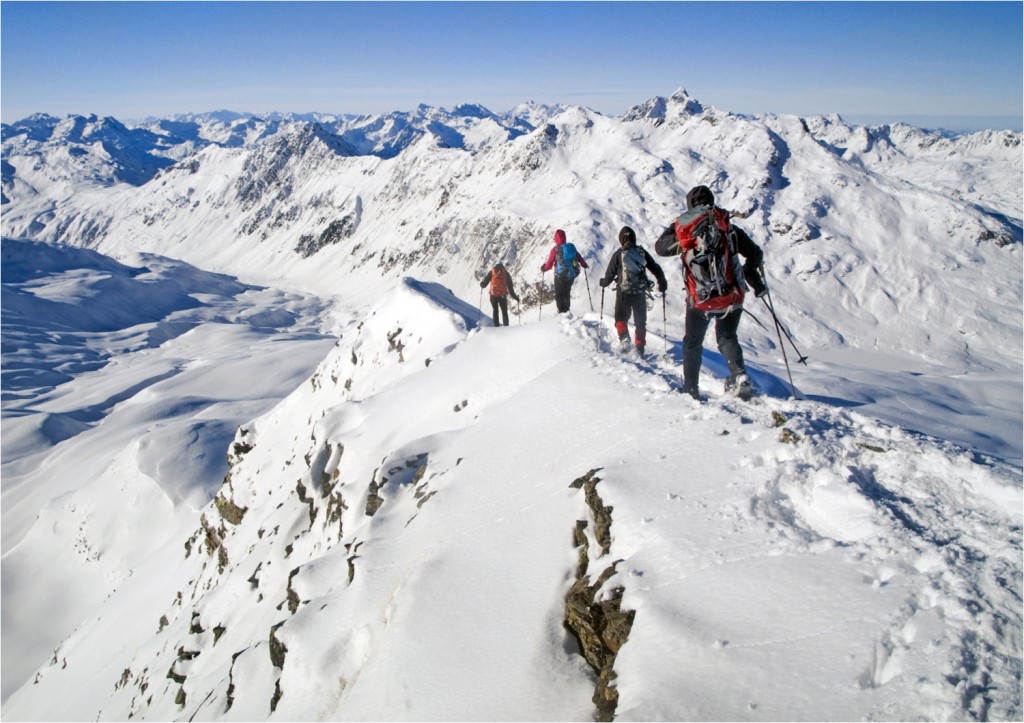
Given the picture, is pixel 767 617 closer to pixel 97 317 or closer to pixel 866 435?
pixel 866 435

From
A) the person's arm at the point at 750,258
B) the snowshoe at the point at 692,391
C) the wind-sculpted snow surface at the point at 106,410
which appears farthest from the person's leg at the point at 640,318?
the wind-sculpted snow surface at the point at 106,410

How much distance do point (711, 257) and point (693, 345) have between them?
57.8 inches

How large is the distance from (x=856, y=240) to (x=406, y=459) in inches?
3934

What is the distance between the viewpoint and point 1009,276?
8144 centimetres

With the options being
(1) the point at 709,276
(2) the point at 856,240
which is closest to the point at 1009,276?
(2) the point at 856,240

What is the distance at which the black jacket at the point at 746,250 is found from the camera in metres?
7.99

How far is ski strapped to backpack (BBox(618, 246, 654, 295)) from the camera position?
1136 cm

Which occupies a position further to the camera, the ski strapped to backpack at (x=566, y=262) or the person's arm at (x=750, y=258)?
the ski strapped to backpack at (x=566, y=262)

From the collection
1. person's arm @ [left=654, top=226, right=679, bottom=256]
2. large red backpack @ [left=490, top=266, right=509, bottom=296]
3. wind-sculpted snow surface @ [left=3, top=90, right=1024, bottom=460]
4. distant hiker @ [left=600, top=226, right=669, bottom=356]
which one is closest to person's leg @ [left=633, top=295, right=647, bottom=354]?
distant hiker @ [left=600, top=226, right=669, bottom=356]

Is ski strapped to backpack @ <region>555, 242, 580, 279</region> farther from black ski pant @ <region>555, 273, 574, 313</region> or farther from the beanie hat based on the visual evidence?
the beanie hat

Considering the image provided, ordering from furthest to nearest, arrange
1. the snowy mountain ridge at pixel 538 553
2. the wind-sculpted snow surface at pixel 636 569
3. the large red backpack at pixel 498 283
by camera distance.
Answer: the large red backpack at pixel 498 283 → the snowy mountain ridge at pixel 538 553 → the wind-sculpted snow surface at pixel 636 569

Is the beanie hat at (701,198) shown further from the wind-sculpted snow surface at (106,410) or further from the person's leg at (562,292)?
the wind-sculpted snow surface at (106,410)

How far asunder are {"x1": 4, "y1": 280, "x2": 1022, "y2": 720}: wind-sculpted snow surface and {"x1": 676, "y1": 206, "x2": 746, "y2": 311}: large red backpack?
1.56 metres

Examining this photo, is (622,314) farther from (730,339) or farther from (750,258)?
(750,258)
